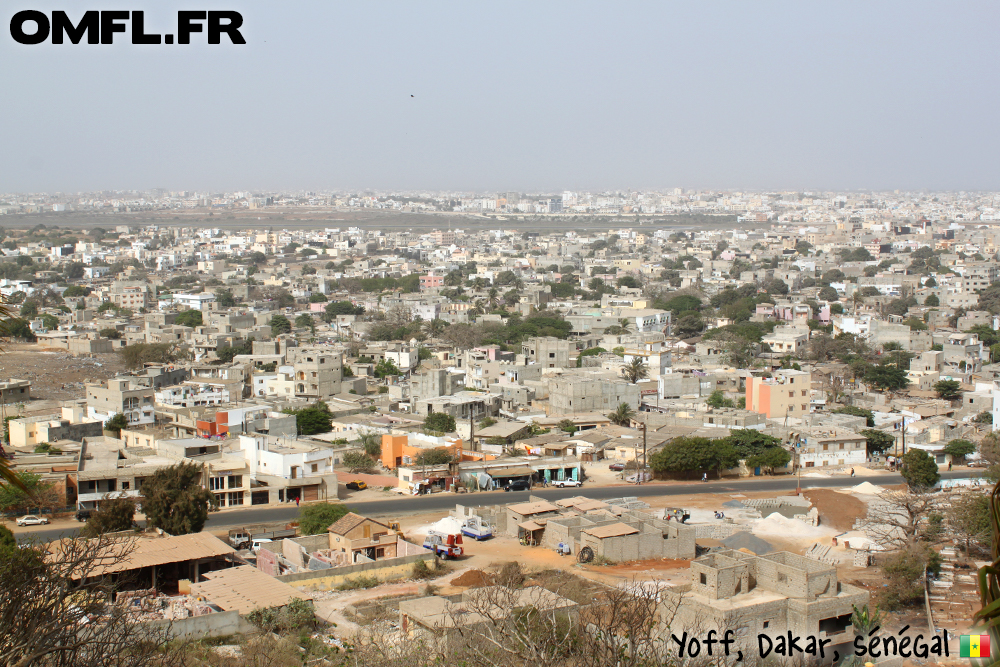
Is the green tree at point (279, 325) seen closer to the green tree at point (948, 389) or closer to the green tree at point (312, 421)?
the green tree at point (312, 421)

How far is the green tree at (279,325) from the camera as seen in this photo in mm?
30000

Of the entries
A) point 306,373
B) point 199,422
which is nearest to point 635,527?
point 199,422

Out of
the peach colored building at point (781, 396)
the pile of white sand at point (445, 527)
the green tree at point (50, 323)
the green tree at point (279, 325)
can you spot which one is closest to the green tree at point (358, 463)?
the pile of white sand at point (445, 527)

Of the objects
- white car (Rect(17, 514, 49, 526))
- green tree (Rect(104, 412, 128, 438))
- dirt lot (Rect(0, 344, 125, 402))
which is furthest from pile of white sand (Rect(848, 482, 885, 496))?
dirt lot (Rect(0, 344, 125, 402))

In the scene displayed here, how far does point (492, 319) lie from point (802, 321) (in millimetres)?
9577

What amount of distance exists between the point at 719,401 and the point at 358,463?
7.78 meters

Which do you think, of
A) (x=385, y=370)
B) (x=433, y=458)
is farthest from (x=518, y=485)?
(x=385, y=370)

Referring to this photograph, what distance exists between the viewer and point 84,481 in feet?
41.9

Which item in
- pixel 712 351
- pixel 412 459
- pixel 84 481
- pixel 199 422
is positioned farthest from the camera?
pixel 712 351

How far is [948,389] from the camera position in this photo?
2097cm

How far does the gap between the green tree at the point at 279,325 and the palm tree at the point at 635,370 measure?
462 inches

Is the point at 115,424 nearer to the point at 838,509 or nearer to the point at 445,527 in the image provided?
the point at 445,527

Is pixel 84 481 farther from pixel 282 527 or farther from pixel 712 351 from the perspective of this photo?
pixel 712 351

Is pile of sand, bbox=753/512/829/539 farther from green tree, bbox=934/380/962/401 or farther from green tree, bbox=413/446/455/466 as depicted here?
green tree, bbox=934/380/962/401
